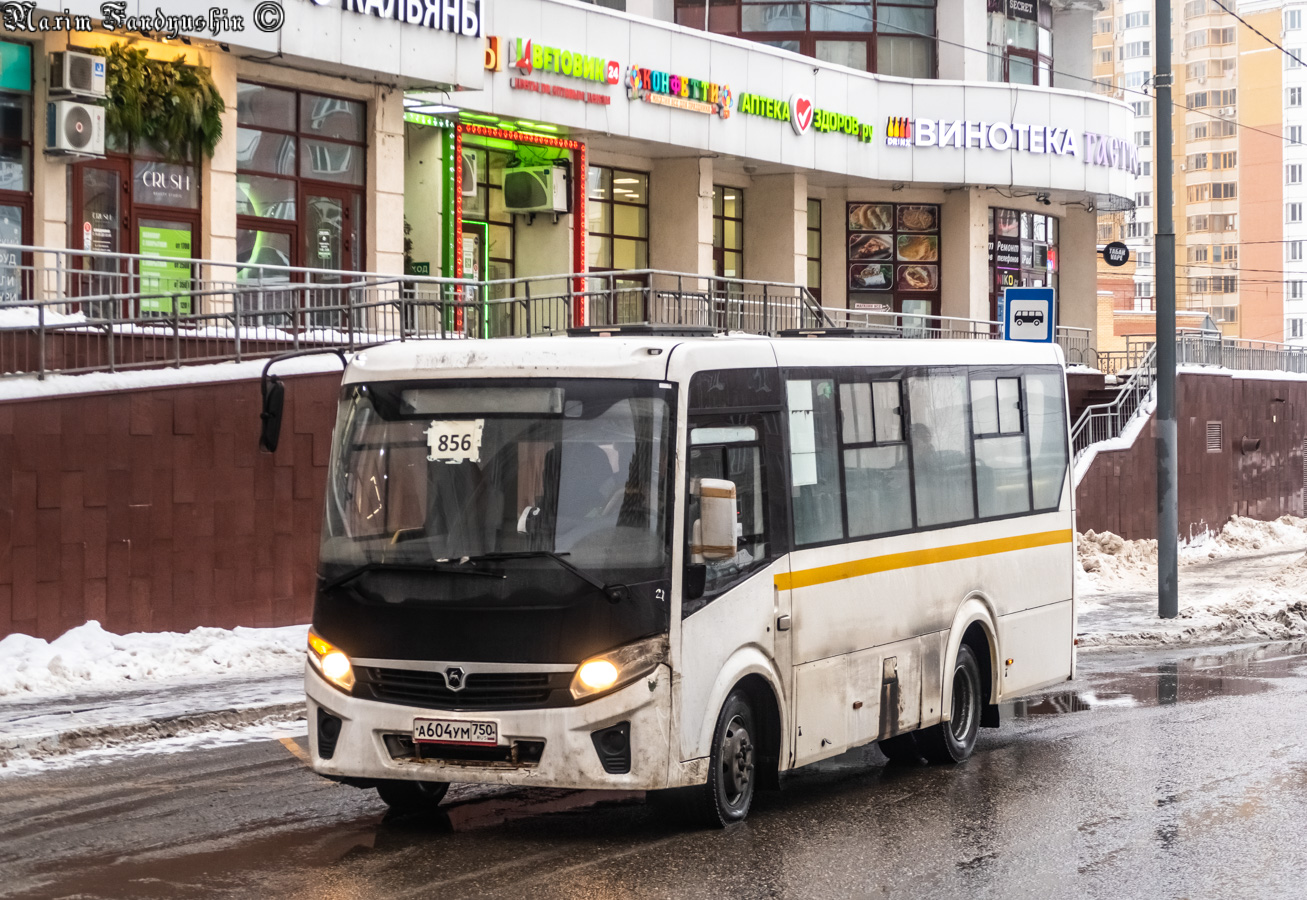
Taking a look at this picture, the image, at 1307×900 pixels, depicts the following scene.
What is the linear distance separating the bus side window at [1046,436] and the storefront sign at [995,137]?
25.0 meters

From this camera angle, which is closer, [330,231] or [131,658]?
[131,658]

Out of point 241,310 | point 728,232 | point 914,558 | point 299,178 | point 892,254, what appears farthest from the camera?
point 892,254

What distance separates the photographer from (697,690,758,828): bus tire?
884 centimetres

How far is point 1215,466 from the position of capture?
115 ft

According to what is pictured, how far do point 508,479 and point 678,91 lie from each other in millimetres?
24274

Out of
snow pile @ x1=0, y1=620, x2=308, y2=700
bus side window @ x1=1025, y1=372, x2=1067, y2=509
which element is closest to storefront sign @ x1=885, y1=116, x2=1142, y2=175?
snow pile @ x1=0, y1=620, x2=308, y2=700

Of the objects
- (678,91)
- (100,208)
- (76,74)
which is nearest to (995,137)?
(678,91)

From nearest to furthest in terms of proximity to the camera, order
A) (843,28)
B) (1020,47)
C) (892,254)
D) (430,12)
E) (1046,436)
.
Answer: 1. (1046,436)
2. (430,12)
3. (843,28)
4. (892,254)
5. (1020,47)

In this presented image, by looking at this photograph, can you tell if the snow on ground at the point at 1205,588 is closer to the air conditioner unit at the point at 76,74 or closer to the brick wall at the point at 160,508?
the brick wall at the point at 160,508

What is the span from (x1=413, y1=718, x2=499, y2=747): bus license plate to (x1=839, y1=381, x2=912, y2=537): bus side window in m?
2.74

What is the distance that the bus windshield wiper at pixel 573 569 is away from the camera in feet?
27.6

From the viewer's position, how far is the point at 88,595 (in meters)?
15.6

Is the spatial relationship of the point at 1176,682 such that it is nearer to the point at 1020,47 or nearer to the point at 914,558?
the point at 914,558

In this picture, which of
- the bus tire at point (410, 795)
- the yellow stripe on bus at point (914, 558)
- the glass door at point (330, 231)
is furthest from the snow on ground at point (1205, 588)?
the glass door at point (330, 231)
